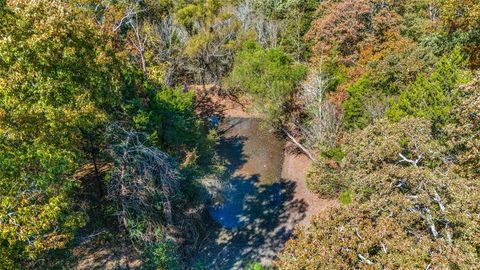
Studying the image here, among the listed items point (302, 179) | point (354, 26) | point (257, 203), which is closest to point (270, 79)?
point (354, 26)

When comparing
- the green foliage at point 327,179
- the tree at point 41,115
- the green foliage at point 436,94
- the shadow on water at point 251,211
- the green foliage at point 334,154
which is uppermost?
the tree at point 41,115

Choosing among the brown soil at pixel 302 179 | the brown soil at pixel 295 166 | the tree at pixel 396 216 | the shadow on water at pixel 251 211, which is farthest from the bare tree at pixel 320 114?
the tree at pixel 396 216

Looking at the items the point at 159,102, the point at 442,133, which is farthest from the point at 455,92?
the point at 159,102

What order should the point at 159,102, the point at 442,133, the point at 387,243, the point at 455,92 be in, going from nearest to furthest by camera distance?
the point at 387,243 < the point at 442,133 < the point at 455,92 < the point at 159,102

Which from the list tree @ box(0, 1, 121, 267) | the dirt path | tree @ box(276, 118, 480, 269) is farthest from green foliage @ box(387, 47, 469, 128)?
tree @ box(0, 1, 121, 267)

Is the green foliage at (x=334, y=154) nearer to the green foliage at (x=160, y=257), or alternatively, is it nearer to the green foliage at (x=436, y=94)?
the green foliage at (x=436, y=94)

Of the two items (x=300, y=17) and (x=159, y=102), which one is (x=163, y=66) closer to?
(x=159, y=102)

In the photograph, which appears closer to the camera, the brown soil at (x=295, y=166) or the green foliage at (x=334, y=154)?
the green foliage at (x=334, y=154)

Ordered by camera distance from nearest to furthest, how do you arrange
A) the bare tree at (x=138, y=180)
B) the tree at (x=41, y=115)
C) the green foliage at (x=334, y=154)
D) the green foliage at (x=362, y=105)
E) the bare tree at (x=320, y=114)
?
the tree at (x=41, y=115), the bare tree at (x=138, y=180), the green foliage at (x=334, y=154), the green foliage at (x=362, y=105), the bare tree at (x=320, y=114)
